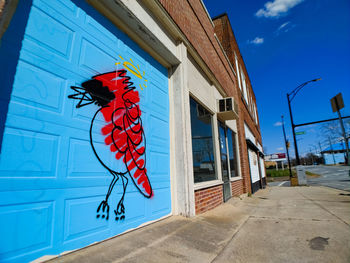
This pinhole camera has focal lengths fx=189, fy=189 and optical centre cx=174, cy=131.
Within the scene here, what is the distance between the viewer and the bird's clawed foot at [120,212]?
264 centimetres

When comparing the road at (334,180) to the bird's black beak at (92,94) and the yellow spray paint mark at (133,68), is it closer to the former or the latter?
the yellow spray paint mark at (133,68)

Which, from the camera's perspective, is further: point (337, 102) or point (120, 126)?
point (337, 102)

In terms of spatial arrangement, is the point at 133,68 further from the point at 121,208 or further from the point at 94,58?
the point at 121,208

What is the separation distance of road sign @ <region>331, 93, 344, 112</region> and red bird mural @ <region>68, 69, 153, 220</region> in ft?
27.7

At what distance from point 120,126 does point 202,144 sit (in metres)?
3.32

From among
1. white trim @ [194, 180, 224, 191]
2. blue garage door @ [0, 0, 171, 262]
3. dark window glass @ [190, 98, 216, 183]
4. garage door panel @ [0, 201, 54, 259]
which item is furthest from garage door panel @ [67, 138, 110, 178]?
dark window glass @ [190, 98, 216, 183]

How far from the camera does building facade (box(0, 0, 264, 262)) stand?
177cm

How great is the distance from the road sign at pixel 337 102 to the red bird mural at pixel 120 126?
846 cm

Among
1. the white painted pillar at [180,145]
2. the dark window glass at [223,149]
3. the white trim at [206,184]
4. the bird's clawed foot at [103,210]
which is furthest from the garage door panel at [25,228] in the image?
the dark window glass at [223,149]

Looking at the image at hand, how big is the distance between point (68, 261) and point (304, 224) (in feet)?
13.4

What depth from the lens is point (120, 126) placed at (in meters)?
2.91

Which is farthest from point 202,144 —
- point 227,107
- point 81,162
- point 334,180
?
point 334,180

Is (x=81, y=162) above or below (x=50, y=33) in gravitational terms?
below

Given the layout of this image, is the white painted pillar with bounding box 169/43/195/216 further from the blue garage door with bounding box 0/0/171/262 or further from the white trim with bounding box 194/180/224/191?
the blue garage door with bounding box 0/0/171/262
